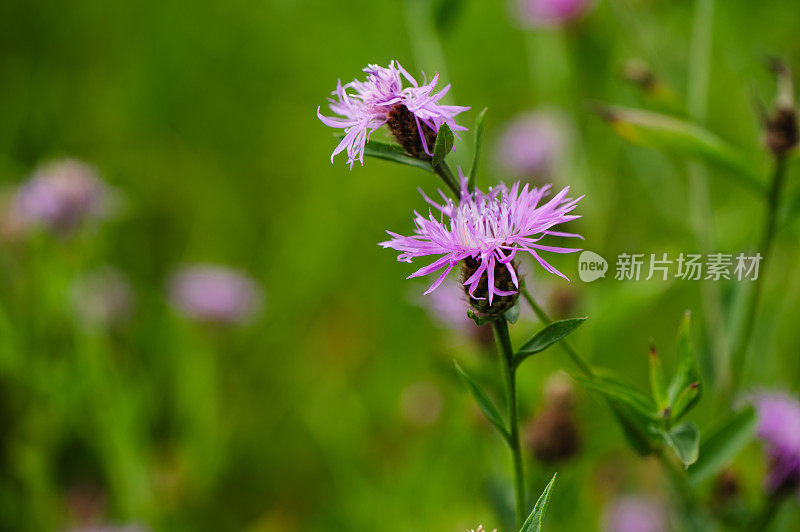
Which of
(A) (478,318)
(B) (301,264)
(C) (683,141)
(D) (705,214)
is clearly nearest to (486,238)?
(A) (478,318)

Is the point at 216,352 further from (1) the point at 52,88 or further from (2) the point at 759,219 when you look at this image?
(2) the point at 759,219

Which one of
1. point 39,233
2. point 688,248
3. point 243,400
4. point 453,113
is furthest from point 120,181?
point 453,113

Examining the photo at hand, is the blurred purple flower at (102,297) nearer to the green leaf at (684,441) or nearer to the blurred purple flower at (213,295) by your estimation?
the blurred purple flower at (213,295)

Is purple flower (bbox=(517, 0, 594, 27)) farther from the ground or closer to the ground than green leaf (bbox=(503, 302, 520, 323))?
farther from the ground

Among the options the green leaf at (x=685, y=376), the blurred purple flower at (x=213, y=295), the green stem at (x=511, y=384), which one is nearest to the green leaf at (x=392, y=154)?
the green stem at (x=511, y=384)

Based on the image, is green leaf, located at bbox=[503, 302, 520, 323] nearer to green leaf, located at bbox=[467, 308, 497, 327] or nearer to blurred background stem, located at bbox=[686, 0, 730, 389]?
green leaf, located at bbox=[467, 308, 497, 327]

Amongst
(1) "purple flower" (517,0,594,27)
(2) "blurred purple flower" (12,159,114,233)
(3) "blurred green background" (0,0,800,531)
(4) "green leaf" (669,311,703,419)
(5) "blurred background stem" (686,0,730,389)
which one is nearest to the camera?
(4) "green leaf" (669,311,703,419)

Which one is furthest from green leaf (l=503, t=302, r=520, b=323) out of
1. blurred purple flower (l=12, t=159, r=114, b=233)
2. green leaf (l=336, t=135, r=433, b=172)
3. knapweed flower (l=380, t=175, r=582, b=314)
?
blurred purple flower (l=12, t=159, r=114, b=233)
